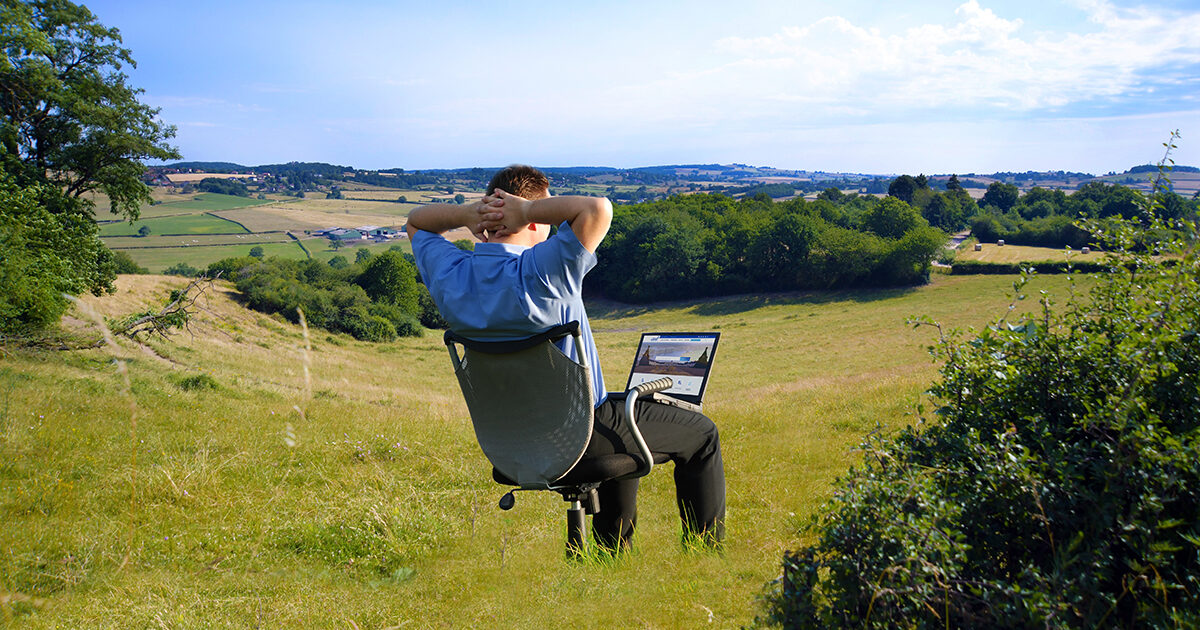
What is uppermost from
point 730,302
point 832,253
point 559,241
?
point 559,241

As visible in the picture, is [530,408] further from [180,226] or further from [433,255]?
[180,226]

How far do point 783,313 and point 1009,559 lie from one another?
6115cm

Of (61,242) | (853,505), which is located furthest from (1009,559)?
(61,242)

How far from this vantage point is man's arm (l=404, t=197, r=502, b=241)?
265 cm

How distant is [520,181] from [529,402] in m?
0.94

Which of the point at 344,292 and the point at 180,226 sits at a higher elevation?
the point at 180,226

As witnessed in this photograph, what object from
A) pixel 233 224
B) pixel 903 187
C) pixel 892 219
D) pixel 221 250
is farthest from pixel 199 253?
pixel 903 187

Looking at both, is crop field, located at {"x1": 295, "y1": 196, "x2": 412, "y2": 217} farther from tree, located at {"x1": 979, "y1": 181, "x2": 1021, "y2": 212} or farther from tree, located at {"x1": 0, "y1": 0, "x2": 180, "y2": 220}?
tree, located at {"x1": 979, "y1": 181, "x2": 1021, "y2": 212}

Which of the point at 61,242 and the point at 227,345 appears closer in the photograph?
the point at 61,242

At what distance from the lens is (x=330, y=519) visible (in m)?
4.21

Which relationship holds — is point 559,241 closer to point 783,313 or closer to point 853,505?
point 853,505

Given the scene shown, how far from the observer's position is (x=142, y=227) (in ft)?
224

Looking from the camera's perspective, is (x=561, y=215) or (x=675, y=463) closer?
(x=561, y=215)

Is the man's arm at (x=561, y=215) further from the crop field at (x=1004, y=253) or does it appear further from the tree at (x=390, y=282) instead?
the crop field at (x=1004, y=253)
